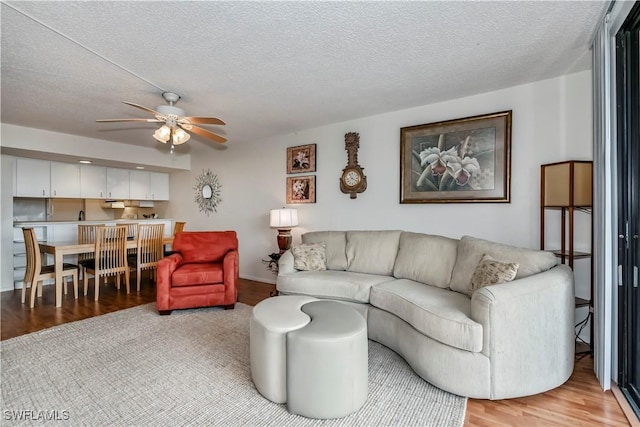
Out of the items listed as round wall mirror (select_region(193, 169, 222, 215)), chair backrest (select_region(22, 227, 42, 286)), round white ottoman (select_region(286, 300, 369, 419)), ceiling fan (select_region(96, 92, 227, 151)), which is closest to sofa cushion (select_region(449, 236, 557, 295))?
round white ottoman (select_region(286, 300, 369, 419))

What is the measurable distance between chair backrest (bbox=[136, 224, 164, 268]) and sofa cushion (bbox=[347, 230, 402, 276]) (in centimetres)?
311

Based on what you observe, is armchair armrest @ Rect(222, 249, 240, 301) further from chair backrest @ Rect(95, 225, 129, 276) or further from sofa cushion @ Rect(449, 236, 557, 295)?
sofa cushion @ Rect(449, 236, 557, 295)

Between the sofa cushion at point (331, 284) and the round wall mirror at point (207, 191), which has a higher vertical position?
the round wall mirror at point (207, 191)

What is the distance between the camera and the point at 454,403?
1853mm

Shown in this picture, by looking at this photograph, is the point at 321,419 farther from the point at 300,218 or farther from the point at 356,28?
the point at 300,218

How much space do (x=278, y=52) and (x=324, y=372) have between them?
2242mm

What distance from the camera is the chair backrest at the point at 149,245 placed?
4.54m

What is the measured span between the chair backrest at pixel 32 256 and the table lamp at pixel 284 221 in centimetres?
291

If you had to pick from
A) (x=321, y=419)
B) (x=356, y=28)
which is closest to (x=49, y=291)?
(x=321, y=419)

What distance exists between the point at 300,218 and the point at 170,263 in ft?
6.22

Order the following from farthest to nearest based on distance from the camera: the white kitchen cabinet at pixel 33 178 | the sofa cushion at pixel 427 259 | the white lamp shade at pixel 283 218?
the white kitchen cabinet at pixel 33 178
the white lamp shade at pixel 283 218
the sofa cushion at pixel 427 259

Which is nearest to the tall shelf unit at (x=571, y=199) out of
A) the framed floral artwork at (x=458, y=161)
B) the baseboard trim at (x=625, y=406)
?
the framed floral artwork at (x=458, y=161)

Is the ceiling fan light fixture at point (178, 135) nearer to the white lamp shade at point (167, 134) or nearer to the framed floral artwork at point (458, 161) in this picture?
the white lamp shade at point (167, 134)

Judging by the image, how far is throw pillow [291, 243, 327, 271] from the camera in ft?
11.4
